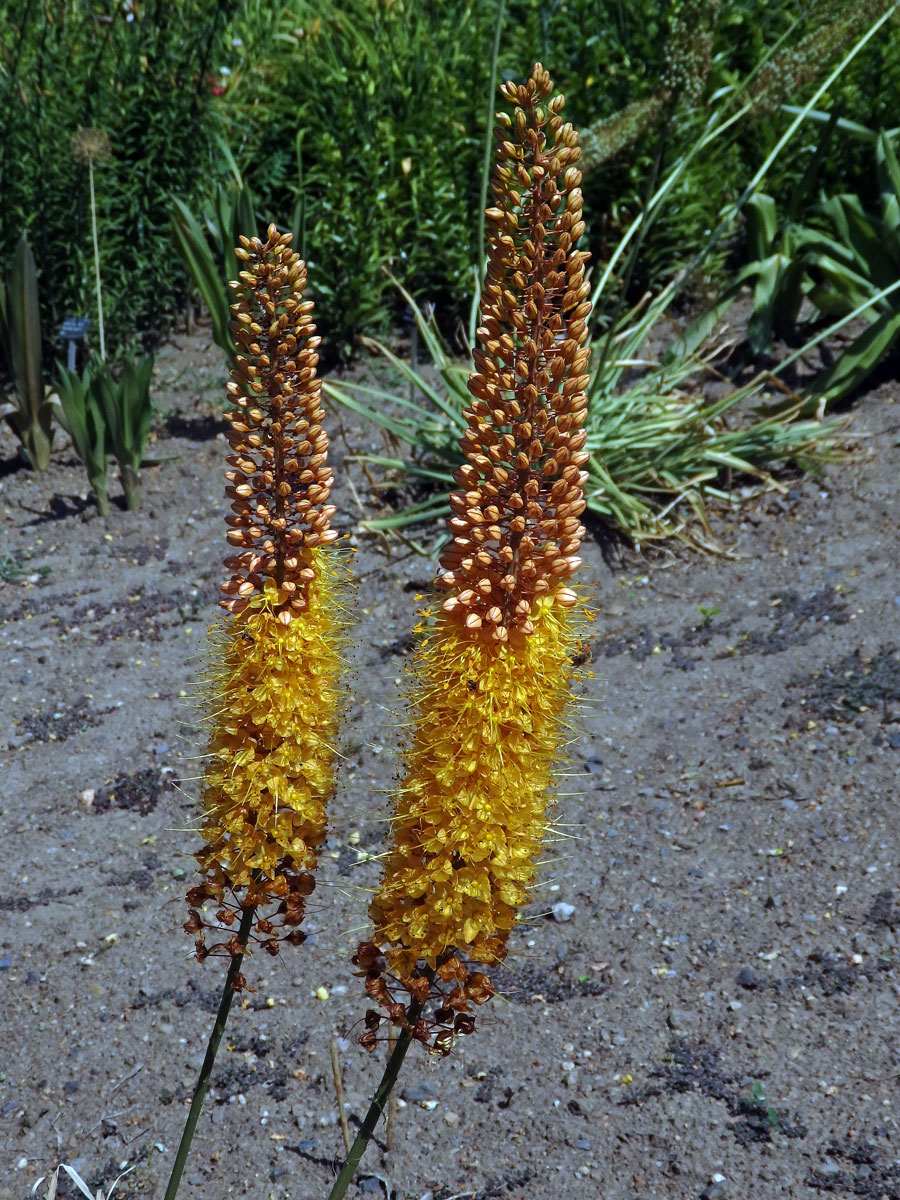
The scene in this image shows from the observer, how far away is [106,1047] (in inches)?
115

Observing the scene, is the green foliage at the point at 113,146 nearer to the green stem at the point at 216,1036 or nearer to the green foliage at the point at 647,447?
the green foliage at the point at 647,447

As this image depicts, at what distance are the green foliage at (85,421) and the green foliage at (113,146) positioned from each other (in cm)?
123

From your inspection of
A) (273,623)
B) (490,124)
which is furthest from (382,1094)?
(490,124)

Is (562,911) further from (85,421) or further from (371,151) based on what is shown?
(371,151)

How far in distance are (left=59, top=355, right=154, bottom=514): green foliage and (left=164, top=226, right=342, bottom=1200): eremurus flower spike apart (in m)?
3.34

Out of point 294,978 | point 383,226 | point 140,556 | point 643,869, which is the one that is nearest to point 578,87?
point 383,226

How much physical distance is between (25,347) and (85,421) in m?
0.56

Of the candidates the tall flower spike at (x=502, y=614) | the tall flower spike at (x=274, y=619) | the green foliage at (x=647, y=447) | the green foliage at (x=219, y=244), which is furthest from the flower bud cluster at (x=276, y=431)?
the green foliage at (x=219, y=244)

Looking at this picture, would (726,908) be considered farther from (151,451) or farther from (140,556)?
(151,451)

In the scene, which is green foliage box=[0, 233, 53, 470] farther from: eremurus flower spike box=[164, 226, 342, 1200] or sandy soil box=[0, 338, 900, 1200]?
eremurus flower spike box=[164, 226, 342, 1200]

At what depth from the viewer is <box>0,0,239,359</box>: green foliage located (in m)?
5.90

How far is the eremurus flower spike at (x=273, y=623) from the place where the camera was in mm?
1706

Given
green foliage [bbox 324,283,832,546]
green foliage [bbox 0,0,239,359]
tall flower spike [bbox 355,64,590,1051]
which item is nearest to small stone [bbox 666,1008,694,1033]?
tall flower spike [bbox 355,64,590,1051]

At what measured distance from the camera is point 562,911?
10.8ft
